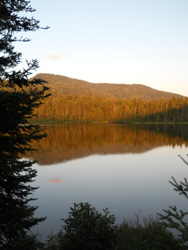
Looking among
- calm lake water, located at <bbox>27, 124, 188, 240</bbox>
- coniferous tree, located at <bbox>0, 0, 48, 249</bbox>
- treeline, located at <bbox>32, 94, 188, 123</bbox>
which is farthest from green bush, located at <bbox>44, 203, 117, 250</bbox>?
treeline, located at <bbox>32, 94, 188, 123</bbox>

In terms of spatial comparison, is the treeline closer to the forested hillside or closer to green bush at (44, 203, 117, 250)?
the forested hillside

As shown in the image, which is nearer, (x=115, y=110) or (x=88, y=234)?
(x=88, y=234)

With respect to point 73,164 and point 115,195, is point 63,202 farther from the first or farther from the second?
point 73,164

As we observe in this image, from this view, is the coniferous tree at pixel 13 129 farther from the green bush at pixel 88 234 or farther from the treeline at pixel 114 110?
the treeline at pixel 114 110

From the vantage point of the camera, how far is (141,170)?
29.7 meters

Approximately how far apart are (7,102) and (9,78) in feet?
5.13

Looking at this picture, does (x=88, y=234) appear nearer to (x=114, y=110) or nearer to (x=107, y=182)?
(x=107, y=182)

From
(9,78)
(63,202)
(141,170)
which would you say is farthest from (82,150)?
(9,78)

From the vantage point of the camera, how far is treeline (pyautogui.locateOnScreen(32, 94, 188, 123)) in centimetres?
15975

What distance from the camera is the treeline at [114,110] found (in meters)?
160

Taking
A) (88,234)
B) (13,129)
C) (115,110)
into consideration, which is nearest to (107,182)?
(88,234)

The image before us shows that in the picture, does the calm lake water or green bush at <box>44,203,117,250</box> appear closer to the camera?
green bush at <box>44,203,117,250</box>

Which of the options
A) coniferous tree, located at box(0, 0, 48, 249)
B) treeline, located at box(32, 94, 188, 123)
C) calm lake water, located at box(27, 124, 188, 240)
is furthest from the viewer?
treeline, located at box(32, 94, 188, 123)

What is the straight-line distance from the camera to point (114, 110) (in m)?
176
